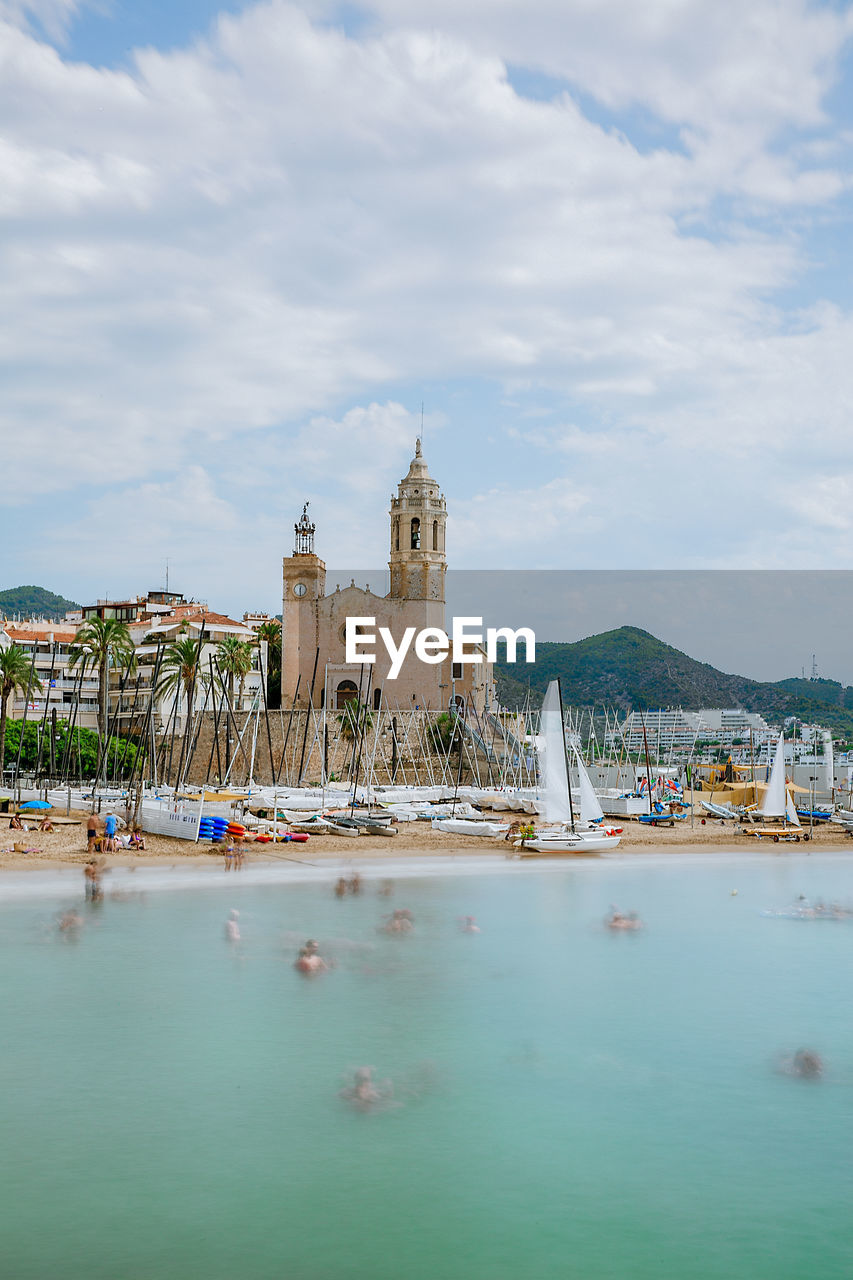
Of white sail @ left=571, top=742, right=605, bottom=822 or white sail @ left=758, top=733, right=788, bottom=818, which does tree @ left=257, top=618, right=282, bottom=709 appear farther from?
white sail @ left=571, top=742, right=605, bottom=822

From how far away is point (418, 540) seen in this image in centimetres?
10206

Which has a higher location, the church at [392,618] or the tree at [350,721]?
the church at [392,618]

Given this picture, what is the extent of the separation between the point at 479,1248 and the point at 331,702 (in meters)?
86.2

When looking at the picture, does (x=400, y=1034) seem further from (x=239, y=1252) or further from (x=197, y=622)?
(x=197, y=622)

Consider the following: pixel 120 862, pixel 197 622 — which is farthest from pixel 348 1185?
pixel 197 622

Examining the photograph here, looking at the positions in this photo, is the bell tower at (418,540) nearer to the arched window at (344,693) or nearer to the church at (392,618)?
the church at (392,618)

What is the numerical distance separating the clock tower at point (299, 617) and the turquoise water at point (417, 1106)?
6858 centimetres

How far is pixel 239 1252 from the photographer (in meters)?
12.0

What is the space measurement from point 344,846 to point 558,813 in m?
10.2

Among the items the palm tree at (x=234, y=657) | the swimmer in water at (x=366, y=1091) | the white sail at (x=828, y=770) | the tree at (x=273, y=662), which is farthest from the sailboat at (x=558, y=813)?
the tree at (x=273, y=662)

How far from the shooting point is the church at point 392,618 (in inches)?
3851

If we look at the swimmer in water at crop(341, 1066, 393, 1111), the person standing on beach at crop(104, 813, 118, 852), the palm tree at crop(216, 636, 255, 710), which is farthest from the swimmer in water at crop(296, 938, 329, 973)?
the palm tree at crop(216, 636, 255, 710)

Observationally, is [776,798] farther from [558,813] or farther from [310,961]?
[310,961]

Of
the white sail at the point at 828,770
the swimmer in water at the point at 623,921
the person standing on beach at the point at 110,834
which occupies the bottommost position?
the swimmer in water at the point at 623,921
